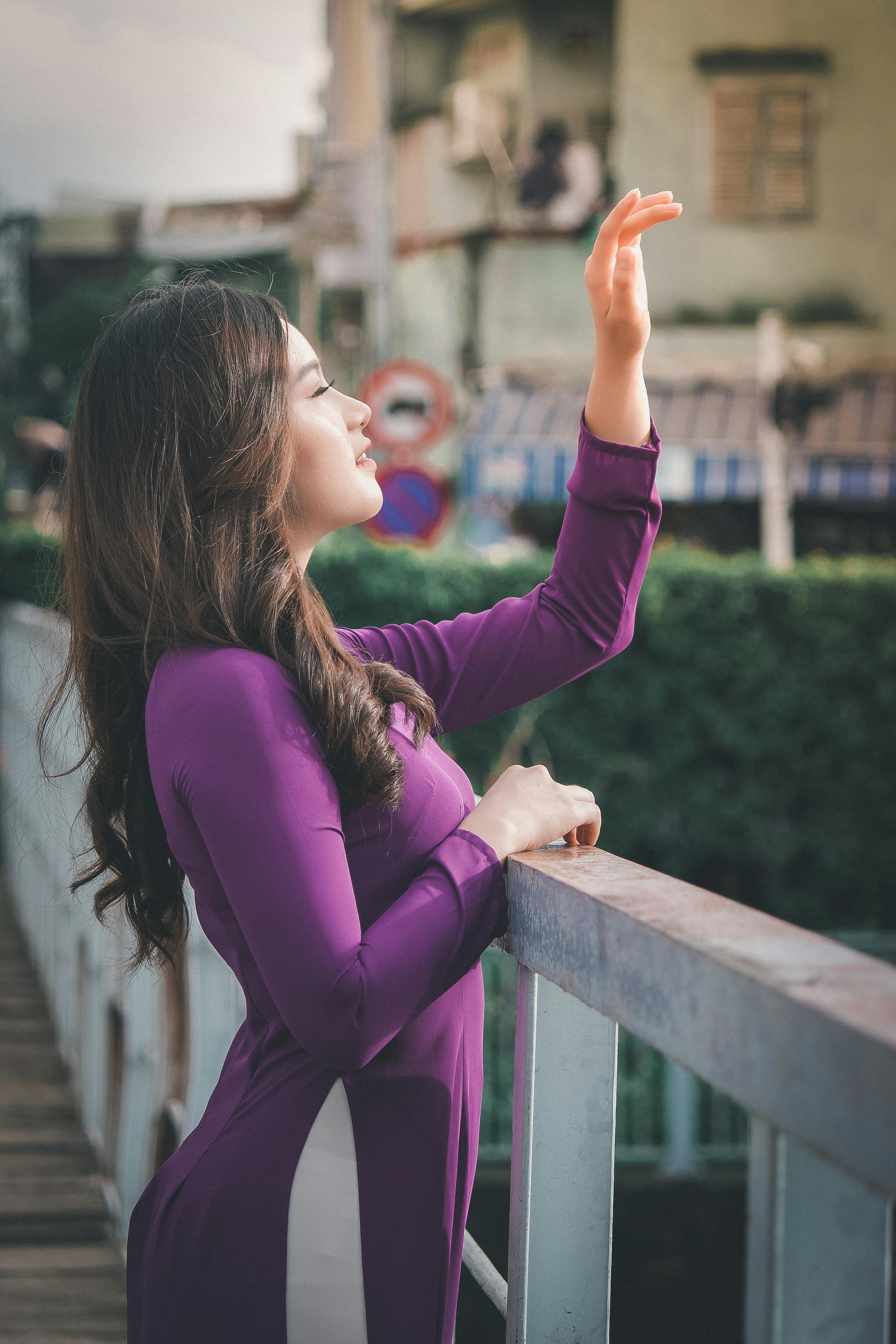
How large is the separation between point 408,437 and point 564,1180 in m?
11.0

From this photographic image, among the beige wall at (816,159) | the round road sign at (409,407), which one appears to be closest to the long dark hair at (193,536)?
the round road sign at (409,407)

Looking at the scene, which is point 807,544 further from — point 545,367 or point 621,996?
point 621,996

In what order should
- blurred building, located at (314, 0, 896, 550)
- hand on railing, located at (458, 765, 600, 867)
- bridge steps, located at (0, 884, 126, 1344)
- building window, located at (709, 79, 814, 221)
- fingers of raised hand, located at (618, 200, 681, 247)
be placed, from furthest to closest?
building window, located at (709, 79, 814, 221) < blurred building, located at (314, 0, 896, 550) < bridge steps, located at (0, 884, 126, 1344) < fingers of raised hand, located at (618, 200, 681, 247) < hand on railing, located at (458, 765, 600, 867)

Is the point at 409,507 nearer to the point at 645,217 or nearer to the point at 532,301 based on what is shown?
the point at 532,301

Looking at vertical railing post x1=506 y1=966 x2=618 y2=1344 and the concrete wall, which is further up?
the concrete wall

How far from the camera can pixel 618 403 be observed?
143 centimetres

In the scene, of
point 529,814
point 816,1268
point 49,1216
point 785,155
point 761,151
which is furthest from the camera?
point 785,155

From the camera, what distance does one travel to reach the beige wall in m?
12.9

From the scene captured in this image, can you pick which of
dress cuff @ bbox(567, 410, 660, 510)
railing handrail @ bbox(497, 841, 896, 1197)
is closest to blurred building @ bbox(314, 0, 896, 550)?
dress cuff @ bbox(567, 410, 660, 510)

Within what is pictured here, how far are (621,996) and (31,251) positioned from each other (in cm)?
2730

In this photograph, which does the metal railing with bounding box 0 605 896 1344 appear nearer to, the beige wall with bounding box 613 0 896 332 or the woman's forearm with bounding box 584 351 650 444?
the woman's forearm with bounding box 584 351 650 444

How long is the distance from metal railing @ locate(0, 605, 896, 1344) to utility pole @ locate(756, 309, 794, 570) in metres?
9.48

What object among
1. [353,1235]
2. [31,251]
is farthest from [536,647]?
[31,251]

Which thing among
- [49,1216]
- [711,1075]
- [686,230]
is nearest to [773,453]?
[686,230]
